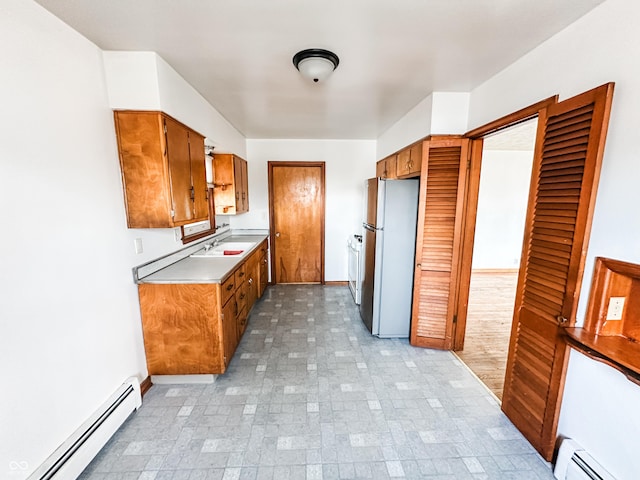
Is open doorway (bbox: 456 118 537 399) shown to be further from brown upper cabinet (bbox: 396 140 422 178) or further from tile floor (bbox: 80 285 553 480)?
tile floor (bbox: 80 285 553 480)

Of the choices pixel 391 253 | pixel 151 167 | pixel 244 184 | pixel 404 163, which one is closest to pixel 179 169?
pixel 151 167

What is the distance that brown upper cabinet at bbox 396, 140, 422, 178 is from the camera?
8.50 ft

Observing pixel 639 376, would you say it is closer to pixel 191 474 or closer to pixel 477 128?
pixel 477 128

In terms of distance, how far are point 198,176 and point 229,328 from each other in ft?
4.44

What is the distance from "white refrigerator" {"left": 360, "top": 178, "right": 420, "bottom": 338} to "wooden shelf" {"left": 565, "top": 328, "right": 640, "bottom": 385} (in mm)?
1497

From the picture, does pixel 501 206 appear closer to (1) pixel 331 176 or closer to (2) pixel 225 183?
(1) pixel 331 176

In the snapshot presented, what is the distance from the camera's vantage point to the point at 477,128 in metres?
2.20

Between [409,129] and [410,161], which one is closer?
[410,161]

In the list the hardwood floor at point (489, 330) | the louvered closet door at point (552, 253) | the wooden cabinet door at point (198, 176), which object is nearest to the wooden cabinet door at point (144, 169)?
the wooden cabinet door at point (198, 176)

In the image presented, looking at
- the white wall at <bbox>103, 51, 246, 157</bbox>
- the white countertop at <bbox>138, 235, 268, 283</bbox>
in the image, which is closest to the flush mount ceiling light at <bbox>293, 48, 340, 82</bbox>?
the white wall at <bbox>103, 51, 246, 157</bbox>

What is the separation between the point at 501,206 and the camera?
5195 millimetres

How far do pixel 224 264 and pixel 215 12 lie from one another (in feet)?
5.89

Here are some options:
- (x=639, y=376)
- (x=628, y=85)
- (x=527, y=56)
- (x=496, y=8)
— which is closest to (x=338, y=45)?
(x=496, y=8)

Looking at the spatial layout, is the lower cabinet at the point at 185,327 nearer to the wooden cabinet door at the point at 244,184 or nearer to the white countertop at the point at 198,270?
the white countertop at the point at 198,270
